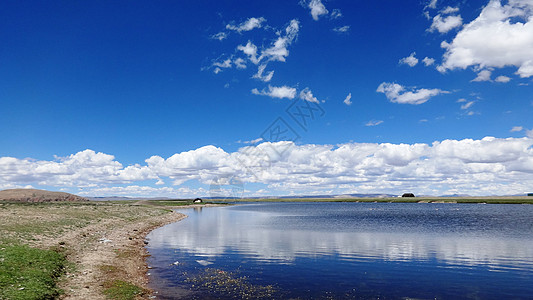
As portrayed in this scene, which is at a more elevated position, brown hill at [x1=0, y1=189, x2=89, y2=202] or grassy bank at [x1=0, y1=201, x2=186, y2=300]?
brown hill at [x1=0, y1=189, x2=89, y2=202]

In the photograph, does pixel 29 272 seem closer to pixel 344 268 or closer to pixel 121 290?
pixel 121 290

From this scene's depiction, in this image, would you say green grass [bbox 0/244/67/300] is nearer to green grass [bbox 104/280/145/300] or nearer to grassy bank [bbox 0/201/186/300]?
grassy bank [bbox 0/201/186/300]

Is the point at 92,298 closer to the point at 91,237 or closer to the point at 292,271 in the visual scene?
Answer: the point at 292,271

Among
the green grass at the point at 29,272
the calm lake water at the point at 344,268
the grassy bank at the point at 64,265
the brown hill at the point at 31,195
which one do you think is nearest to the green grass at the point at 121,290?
the grassy bank at the point at 64,265

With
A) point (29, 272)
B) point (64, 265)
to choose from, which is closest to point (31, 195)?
point (64, 265)

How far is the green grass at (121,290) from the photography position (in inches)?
905

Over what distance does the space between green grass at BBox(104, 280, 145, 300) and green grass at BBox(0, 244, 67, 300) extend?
3.39 metres

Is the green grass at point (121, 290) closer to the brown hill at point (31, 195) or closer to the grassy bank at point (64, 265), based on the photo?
the grassy bank at point (64, 265)

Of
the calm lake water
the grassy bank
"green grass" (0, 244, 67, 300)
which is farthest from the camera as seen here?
the calm lake water

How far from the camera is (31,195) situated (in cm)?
14625

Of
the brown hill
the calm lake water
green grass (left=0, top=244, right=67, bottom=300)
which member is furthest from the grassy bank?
the brown hill

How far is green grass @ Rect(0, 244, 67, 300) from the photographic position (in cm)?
2033

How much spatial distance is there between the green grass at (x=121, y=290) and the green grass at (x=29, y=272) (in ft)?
11.1

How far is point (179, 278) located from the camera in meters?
29.8
